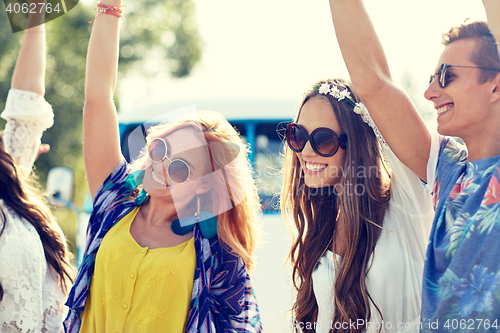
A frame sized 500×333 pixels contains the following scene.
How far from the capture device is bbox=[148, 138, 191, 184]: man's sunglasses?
6.77 ft

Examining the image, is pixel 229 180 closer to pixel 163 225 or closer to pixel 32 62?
pixel 163 225

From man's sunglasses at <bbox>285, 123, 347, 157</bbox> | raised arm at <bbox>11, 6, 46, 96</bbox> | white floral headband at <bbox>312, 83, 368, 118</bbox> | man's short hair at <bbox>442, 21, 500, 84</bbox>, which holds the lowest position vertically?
man's sunglasses at <bbox>285, 123, 347, 157</bbox>

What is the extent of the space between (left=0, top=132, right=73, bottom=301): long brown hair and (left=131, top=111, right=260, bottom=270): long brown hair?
535 millimetres

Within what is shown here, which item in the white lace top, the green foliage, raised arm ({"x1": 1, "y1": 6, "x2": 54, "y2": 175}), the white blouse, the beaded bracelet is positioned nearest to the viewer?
the white blouse

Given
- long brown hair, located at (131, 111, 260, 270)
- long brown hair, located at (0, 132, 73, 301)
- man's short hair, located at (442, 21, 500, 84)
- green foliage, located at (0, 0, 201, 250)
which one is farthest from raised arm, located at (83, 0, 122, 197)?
green foliage, located at (0, 0, 201, 250)

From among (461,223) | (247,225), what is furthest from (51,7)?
(461,223)

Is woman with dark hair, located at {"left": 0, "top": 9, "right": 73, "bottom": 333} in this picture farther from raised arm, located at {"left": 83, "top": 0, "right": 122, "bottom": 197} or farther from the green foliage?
the green foliage

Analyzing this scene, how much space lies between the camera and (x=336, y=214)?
216 cm

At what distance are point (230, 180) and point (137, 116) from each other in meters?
3.43

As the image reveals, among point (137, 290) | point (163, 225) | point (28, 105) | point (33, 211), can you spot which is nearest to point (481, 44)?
point (163, 225)

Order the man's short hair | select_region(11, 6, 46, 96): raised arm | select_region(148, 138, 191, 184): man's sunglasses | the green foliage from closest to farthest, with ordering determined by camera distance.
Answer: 1. the man's short hair
2. select_region(148, 138, 191, 184): man's sunglasses
3. select_region(11, 6, 46, 96): raised arm
4. the green foliage

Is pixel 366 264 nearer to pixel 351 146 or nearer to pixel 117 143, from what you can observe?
pixel 351 146

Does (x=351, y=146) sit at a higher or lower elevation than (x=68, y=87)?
lower

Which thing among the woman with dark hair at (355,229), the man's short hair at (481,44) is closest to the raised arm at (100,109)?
the woman with dark hair at (355,229)
